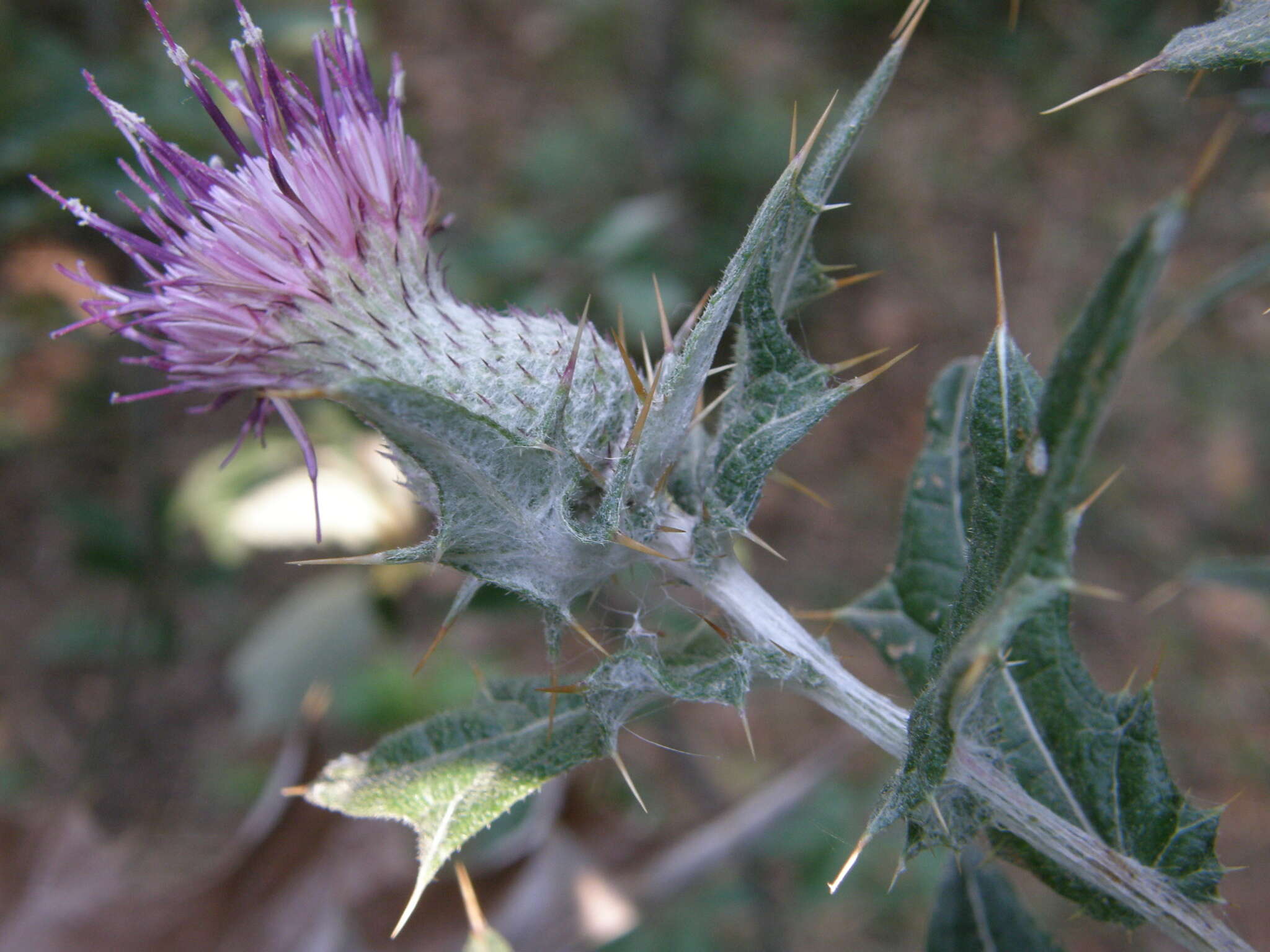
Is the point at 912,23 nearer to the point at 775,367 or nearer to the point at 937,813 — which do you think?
the point at 775,367

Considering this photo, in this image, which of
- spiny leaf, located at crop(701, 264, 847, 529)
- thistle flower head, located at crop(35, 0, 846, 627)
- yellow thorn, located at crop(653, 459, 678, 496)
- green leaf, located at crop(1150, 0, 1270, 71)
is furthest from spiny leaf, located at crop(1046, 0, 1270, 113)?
yellow thorn, located at crop(653, 459, 678, 496)

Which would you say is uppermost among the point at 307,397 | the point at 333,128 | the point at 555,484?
the point at 333,128

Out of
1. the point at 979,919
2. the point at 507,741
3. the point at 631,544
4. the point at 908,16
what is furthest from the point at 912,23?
the point at 979,919

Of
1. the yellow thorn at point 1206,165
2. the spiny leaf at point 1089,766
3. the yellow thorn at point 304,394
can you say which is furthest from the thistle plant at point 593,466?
the yellow thorn at point 1206,165

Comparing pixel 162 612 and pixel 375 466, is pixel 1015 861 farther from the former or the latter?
pixel 162 612

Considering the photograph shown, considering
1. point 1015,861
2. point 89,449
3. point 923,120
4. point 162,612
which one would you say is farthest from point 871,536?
point 89,449

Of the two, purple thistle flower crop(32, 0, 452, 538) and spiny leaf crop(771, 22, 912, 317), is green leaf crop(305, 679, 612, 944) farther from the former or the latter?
spiny leaf crop(771, 22, 912, 317)

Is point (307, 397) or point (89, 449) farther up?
point (307, 397)
